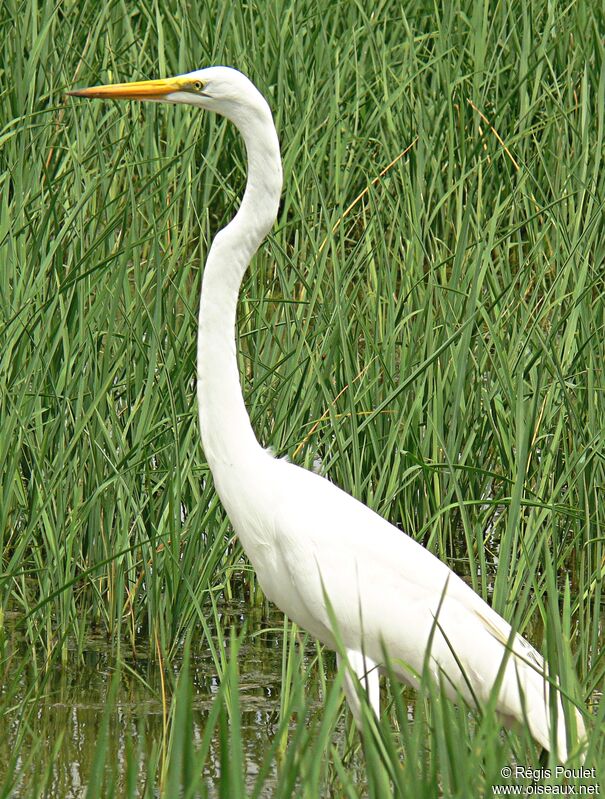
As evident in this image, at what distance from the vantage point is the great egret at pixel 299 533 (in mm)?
2686

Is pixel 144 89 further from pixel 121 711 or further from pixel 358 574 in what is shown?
pixel 121 711

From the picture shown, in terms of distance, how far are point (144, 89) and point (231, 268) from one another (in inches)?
18.3

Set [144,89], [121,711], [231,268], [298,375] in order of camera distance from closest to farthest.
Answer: [231,268] → [144,89] → [121,711] → [298,375]

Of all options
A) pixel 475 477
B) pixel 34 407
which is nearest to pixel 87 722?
pixel 34 407

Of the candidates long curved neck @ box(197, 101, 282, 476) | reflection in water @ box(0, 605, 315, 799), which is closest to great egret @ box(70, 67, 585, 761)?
long curved neck @ box(197, 101, 282, 476)

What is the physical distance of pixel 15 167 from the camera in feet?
12.4

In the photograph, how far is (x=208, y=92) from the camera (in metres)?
2.78

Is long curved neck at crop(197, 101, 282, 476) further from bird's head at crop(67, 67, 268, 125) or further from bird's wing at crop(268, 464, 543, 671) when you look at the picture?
bird's wing at crop(268, 464, 543, 671)

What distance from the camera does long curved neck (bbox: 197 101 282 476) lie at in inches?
105

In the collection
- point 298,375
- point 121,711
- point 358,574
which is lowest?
point 121,711

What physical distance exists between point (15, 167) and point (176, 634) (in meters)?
1.54

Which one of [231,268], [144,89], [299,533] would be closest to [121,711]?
[299,533]

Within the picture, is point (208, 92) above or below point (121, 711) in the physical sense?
above

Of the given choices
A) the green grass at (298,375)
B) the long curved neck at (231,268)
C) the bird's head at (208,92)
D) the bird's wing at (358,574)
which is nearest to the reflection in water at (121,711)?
the green grass at (298,375)
